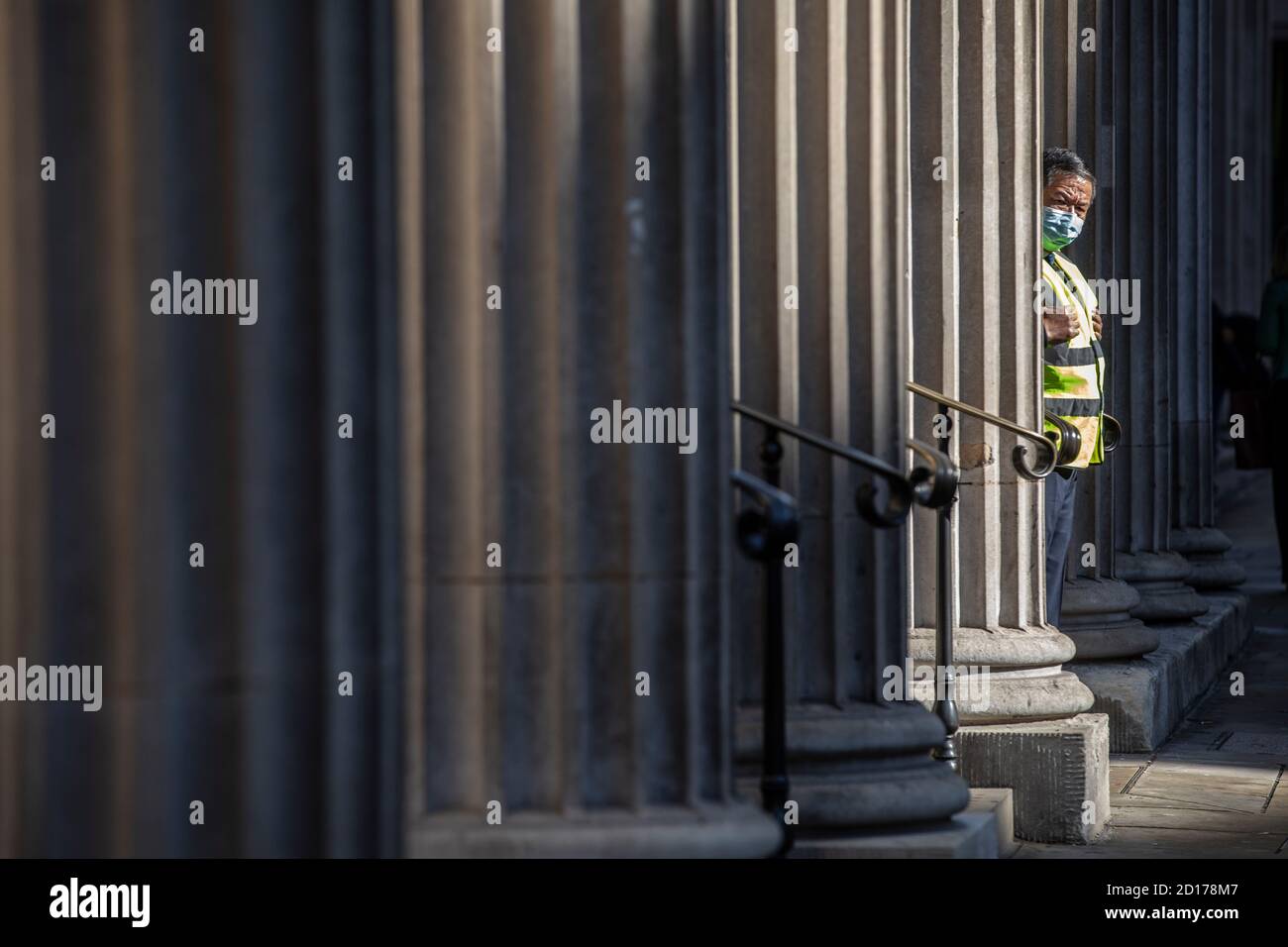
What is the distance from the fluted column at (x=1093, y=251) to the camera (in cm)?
978

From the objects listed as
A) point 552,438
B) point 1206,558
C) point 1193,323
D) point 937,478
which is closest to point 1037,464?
point 937,478

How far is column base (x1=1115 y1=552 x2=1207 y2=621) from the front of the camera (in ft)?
36.7

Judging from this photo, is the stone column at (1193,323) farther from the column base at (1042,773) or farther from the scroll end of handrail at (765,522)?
the scroll end of handrail at (765,522)

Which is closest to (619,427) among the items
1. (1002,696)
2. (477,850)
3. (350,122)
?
(477,850)

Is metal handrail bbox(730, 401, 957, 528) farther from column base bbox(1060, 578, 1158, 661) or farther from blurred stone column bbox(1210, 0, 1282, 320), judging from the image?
blurred stone column bbox(1210, 0, 1282, 320)

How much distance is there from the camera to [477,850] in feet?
15.2

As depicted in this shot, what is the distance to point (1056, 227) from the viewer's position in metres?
9.06

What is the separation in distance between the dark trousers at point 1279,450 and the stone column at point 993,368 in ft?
21.4

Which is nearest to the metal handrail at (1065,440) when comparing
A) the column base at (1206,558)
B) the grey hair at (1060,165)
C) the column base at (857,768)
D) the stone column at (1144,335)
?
the grey hair at (1060,165)

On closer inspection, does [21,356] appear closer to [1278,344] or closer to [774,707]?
[774,707]

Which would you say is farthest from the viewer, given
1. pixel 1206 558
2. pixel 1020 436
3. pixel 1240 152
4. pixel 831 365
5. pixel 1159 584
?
pixel 1240 152

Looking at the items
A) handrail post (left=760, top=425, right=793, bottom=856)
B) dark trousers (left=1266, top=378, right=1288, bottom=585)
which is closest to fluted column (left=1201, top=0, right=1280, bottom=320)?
dark trousers (left=1266, top=378, right=1288, bottom=585)

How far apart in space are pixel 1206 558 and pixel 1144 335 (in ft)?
7.87

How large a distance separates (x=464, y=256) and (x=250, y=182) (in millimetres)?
1370
